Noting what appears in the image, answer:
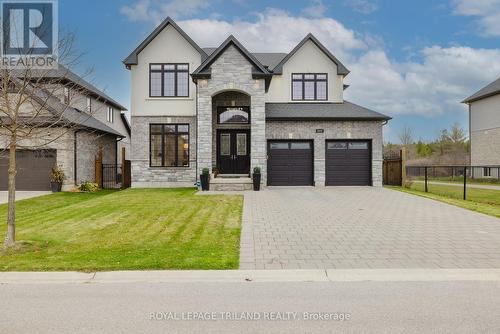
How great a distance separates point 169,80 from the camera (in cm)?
2084

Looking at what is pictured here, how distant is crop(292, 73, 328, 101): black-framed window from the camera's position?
22.4 m

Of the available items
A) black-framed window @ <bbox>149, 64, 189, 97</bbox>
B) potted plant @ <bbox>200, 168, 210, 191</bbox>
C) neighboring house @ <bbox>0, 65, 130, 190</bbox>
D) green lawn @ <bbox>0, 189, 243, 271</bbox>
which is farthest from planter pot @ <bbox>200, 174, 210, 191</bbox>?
neighboring house @ <bbox>0, 65, 130, 190</bbox>

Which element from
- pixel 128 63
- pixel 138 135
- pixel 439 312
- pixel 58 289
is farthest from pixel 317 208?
pixel 128 63

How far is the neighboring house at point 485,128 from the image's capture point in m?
29.9

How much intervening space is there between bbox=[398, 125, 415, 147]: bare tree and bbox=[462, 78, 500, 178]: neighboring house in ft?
65.3

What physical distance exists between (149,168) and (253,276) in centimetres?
1641

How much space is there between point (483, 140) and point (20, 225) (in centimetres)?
3629

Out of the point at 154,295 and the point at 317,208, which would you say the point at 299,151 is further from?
the point at 154,295

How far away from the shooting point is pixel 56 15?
461 inches

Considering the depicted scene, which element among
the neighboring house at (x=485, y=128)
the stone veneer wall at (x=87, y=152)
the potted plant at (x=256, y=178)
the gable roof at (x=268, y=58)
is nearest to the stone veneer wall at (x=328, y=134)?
the potted plant at (x=256, y=178)

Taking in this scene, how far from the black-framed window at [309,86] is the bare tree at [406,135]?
123ft

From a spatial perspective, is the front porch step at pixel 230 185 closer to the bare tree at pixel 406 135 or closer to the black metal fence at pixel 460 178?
the black metal fence at pixel 460 178

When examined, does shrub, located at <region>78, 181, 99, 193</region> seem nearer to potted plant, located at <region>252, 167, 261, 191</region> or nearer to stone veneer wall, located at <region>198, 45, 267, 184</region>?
stone veneer wall, located at <region>198, 45, 267, 184</region>

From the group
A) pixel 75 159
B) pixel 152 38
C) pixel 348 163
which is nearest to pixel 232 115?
pixel 152 38
